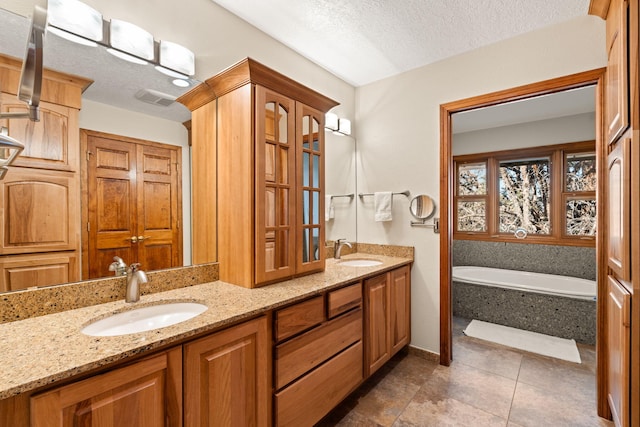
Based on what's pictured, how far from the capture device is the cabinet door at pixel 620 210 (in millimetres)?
1333

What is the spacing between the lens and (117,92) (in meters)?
1.45

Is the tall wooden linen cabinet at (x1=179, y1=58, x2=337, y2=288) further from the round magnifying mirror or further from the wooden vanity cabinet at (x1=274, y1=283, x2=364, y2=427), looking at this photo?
the round magnifying mirror

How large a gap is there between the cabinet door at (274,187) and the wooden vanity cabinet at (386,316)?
0.67m

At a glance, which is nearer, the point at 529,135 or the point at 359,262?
the point at 359,262

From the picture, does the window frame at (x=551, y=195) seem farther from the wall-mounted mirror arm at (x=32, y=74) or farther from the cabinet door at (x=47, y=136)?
the wall-mounted mirror arm at (x=32, y=74)

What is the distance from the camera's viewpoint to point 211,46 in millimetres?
1833

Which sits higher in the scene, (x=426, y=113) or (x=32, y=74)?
(x=426, y=113)

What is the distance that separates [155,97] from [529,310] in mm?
3856

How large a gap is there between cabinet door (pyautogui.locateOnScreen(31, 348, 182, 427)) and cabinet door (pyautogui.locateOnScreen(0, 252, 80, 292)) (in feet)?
2.12

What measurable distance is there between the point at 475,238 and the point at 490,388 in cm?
251

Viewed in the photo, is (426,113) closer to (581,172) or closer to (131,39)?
(131,39)

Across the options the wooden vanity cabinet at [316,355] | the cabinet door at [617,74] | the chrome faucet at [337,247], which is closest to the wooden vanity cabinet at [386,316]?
the wooden vanity cabinet at [316,355]

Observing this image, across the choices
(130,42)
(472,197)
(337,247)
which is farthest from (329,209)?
(472,197)

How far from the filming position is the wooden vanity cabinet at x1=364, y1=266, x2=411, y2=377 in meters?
2.08
